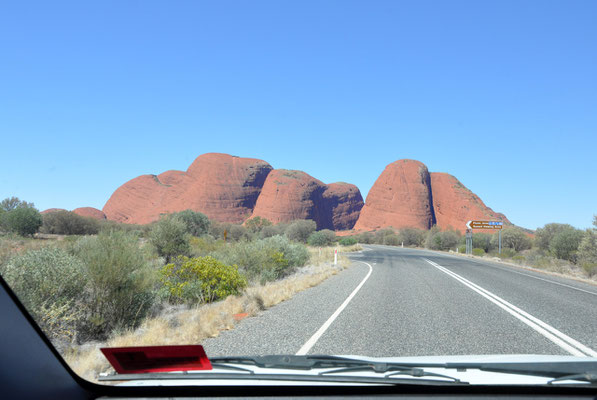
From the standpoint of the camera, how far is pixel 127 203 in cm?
11938

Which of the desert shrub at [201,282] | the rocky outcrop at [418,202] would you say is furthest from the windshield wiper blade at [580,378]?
the rocky outcrop at [418,202]

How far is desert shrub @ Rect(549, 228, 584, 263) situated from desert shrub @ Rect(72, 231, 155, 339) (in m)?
39.6

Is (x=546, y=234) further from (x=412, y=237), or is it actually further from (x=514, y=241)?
(x=412, y=237)

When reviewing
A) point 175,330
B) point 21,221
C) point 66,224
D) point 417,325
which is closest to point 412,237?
point 66,224

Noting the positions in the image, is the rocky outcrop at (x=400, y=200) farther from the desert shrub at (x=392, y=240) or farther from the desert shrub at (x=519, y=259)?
the desert shrub at (x=519, y=259)

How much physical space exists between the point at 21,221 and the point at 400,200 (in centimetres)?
10754

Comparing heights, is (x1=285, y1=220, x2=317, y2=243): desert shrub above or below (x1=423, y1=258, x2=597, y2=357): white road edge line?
above

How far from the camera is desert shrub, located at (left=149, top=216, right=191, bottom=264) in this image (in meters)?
20.0

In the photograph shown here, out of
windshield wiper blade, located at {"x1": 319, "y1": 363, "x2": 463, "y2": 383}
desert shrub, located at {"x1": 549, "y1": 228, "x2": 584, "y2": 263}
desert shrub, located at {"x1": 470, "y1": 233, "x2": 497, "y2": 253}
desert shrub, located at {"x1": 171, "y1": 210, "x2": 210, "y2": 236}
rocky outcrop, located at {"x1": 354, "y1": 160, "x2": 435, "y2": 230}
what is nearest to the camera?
windshield wiper blade, located at {"x1": 319, "y1": 363, "x2": 463, "y2": 383}

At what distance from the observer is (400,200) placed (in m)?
124

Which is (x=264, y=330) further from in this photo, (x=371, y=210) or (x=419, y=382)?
(x=371, y=210)

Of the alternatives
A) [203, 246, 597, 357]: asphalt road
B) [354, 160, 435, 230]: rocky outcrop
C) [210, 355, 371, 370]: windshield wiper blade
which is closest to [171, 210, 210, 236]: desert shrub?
[203, 246, 597, 357]: asphalt road

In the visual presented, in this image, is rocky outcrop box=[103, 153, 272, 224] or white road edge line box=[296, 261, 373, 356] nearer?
white road edge line box=[296, 261, 373, 356]

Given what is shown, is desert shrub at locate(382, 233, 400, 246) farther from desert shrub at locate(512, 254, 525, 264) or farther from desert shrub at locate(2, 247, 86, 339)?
desert shrub at locate(2, 247, 86, 339)
